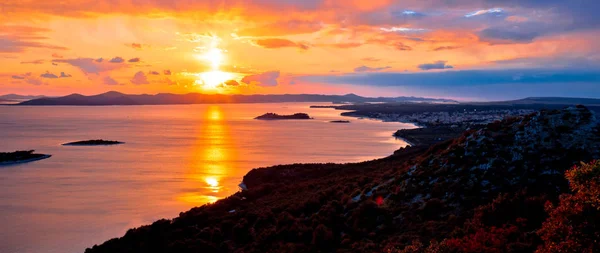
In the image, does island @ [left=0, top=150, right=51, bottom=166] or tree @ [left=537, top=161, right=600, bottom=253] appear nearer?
tree @ [left=537, top=161, right=600, bottom=253]

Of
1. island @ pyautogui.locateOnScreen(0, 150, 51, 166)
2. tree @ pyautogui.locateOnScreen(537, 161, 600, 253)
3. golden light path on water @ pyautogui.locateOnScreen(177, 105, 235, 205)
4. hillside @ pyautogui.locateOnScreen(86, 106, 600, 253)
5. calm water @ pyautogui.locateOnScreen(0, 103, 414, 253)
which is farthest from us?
island @ pyautogui.locateOnScreen(0, 150, 51, 166)

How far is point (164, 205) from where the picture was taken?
51125 millimetres

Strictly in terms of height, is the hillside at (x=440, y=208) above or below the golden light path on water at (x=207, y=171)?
above

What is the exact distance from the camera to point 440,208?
20984mm

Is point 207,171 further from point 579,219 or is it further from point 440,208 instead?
point 579,219

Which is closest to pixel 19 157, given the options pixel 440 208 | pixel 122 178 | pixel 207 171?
pixel 122 178

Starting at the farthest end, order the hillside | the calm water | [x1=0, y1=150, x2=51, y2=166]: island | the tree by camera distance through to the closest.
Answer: [x1=0, y1=150, x2=51, y2=166]: island
the calm water
the hillside
the tree

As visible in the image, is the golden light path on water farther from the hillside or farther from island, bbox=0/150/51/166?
island, bbox=0/150/51/166

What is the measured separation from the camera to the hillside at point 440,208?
57.0ft

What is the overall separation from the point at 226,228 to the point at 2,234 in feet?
84.6

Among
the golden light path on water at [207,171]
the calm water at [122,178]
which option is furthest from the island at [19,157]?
the golden light path on water at [207,171]

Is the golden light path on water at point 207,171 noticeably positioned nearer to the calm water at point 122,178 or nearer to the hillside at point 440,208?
the calm water at point 122,178

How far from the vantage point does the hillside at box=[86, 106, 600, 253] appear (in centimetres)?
1736

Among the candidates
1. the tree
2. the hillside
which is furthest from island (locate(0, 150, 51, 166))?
the tree
